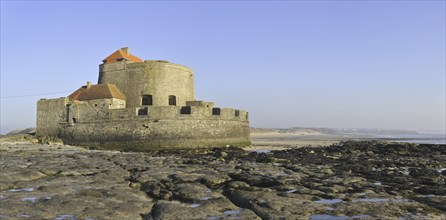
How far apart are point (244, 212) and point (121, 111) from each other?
20392 mm

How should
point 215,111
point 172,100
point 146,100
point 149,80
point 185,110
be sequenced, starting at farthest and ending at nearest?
point 172,100, point 146,100, point 149,80, point 215,111, point 185,110

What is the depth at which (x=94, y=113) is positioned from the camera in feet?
85.9

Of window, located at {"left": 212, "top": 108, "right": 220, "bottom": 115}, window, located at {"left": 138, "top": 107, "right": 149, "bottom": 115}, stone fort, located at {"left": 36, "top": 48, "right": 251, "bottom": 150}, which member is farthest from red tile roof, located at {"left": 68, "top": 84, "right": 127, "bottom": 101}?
window, located at {"left": 212, "top": 108, "right": 220, "bottom": 115}

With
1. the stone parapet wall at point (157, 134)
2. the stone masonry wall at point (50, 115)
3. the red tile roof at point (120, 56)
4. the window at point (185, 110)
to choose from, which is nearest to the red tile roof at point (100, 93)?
the stone masonry wall at point (50, 115)

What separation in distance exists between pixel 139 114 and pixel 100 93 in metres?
6.04

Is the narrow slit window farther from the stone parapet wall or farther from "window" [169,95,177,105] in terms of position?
"window" [169,95,177,105]

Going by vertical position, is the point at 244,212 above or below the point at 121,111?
below

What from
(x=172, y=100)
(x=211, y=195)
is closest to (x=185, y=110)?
(x=172, y=100)

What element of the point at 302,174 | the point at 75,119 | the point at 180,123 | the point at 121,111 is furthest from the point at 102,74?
the point at 302,174

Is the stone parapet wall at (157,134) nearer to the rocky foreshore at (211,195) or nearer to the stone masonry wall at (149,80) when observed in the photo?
the stone masonry wall at (149,80)

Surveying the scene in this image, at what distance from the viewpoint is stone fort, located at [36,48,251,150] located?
79.2ft

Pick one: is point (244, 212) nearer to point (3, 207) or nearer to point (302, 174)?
point (3, 207)

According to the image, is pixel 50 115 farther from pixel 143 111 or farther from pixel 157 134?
pixel 157 134

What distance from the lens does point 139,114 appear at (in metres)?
24.7
